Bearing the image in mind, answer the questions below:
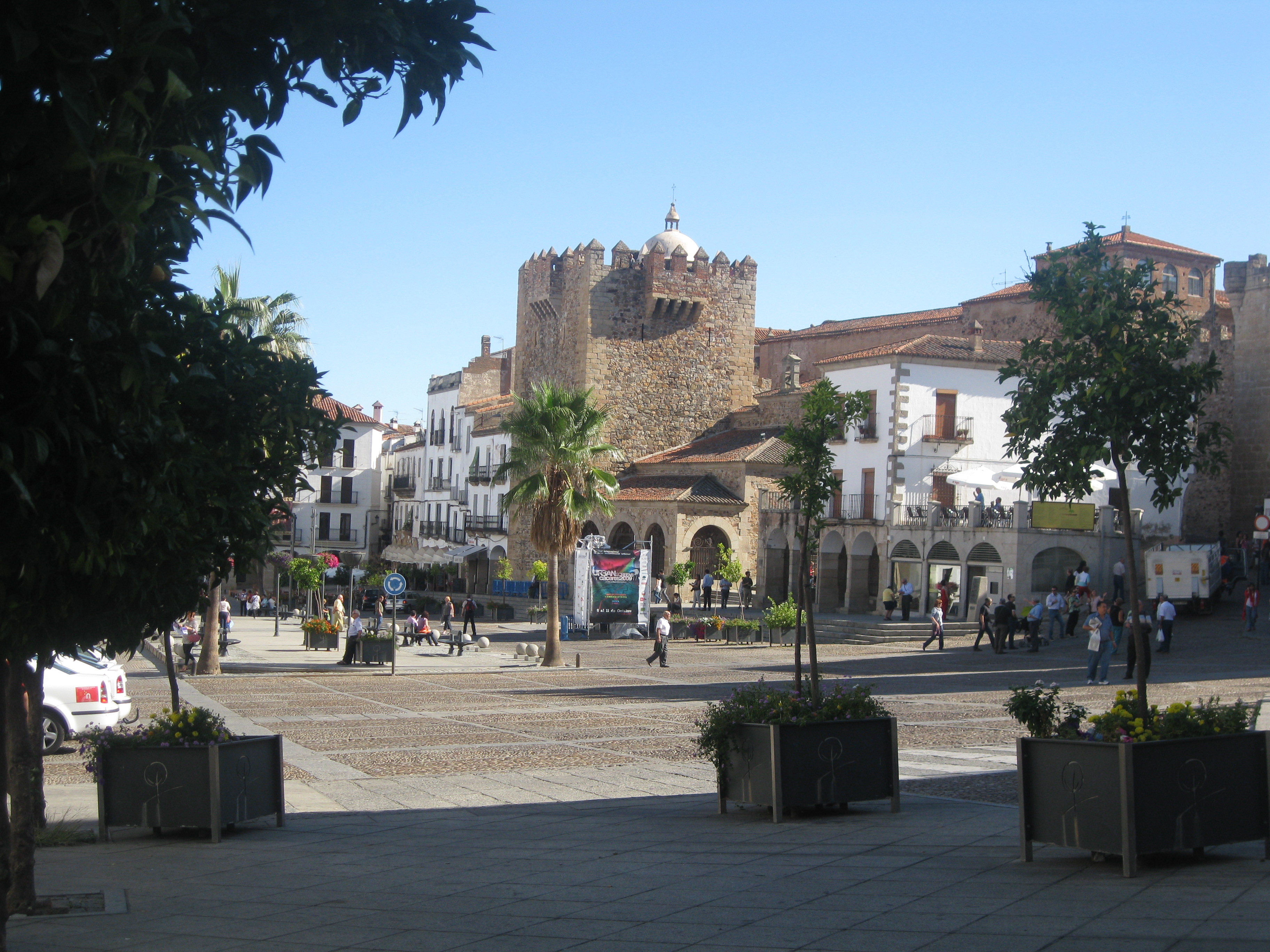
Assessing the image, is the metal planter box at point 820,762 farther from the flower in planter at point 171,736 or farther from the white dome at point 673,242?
the white dome at point 673,242

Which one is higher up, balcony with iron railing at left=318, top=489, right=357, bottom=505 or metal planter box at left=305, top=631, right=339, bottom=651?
balcony with iron railing at left=318, top=489, right=357, bottom=505

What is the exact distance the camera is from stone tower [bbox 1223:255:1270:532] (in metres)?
50.0

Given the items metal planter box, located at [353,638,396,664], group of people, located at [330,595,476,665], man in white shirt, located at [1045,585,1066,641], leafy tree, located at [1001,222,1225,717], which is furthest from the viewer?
man in white shirt, located at [1045,585,1066,641]

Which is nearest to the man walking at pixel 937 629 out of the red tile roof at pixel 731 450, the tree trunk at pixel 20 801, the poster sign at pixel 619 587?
the poster sign at pixel 619 587

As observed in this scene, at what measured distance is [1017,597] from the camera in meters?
35.4

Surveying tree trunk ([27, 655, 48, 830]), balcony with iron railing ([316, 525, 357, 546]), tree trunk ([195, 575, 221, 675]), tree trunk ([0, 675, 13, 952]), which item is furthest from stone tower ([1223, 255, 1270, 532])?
balcony with iron railing ([316, 525, 357, 546])

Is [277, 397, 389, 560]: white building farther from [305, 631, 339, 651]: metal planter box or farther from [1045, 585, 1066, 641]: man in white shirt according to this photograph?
[1045, 585, 1066, 641]: man in white shirt

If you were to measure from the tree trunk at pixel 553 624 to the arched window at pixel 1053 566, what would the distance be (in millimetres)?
14731

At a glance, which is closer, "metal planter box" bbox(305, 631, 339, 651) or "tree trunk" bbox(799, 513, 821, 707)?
"tree trunk" bbox(799, 513, 821, 707)

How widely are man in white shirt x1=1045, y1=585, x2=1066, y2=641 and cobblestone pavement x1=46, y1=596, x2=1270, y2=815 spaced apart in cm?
95

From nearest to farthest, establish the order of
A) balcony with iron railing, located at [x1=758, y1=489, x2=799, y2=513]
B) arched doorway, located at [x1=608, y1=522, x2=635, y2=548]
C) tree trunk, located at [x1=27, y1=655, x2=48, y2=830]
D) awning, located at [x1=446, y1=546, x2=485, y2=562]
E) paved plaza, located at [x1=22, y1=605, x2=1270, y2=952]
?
paved plaza, located at [x1=22, y1=605, x2=1270, y2=952]
tree trunk, located at [x1=27, y1=655, x2=48, y2=830]
balcony with iron railing, located at [x1=758, y1=489, x2=799, y2=513]
arched doorway, located at [x1=608, y1=522, x2=635, y2=548]
awning, located at [x1=446, y1=546, x2=485, y2=562]

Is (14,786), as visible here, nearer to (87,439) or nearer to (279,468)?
(279,468)

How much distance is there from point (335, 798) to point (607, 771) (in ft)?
9.39

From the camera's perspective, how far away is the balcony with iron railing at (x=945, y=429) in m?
42.5
